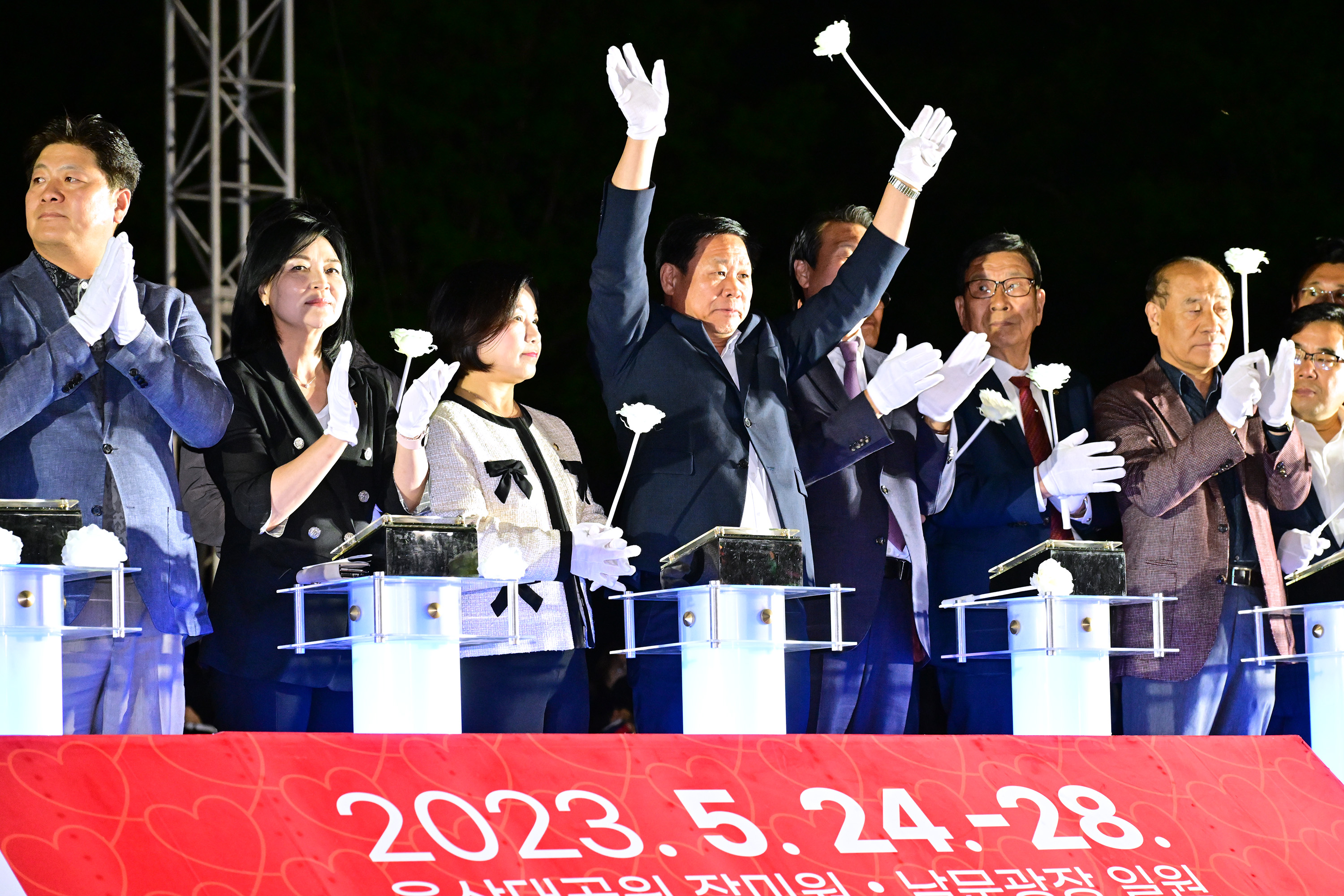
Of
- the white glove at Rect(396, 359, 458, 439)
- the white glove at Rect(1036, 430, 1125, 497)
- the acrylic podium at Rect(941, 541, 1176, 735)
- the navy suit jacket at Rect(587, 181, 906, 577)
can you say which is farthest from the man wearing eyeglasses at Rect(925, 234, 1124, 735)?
the white glove at Rect(396, 359, 458, 439)

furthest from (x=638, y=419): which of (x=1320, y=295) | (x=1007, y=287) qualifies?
(x=1320, y=295)

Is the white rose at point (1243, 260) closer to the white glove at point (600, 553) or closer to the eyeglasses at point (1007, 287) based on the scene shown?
the eyeglasses at point (1007, 287)

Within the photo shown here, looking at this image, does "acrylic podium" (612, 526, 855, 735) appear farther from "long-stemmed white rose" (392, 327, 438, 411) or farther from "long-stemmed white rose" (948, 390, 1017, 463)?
"long-stemmed white rose" (948, 390, 1017, 463)

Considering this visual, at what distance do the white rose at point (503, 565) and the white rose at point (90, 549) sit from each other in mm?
540

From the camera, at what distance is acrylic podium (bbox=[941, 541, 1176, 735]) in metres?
2.97

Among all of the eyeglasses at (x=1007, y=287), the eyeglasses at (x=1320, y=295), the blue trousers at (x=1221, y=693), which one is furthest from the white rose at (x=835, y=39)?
the eyeglasses at (x=1320, y=295)

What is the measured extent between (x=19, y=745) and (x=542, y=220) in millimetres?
11137

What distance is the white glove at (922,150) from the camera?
3.43 m

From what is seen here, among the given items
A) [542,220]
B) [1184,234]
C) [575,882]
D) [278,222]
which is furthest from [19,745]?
[542,220]

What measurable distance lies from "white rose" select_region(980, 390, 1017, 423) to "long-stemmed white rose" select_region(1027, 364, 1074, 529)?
0.25 feet

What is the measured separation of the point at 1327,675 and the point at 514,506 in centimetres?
154

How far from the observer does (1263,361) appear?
3523 millimetres

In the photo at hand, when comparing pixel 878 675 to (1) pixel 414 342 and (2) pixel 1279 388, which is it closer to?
(2) pixel 1279 388

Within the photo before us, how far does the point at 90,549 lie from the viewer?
2.42 meters
